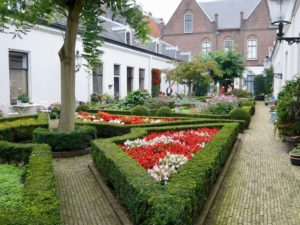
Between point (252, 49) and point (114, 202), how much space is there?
36549mm

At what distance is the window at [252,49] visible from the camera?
1478 inches

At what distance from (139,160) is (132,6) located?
3906mm

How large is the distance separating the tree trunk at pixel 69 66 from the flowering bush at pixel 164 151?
1919 mm

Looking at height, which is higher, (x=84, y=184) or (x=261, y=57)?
(x=261, y=57)

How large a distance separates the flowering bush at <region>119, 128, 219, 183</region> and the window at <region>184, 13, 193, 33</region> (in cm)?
3435

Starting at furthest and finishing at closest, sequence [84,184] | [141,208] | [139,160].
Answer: [84,184]
[139,160]
[141,208]

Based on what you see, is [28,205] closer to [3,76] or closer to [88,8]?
[88,8]

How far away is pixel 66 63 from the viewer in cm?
733

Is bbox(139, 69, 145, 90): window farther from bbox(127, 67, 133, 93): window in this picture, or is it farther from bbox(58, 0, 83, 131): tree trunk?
bbox(58, 0, 83, 131): tree trunk

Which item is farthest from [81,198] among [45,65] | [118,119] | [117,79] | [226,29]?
[226,29]

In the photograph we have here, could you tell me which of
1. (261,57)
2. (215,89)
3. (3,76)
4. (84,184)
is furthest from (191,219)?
(261,57)

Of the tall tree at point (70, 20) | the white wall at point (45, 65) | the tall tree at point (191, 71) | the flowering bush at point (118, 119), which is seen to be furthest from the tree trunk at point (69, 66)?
the tall tree at point (191, 71)

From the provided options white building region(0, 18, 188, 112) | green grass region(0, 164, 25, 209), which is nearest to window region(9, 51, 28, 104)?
white building region(0, 18, 188, 112)

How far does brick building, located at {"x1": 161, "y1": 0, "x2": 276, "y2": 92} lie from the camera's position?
3712cm
